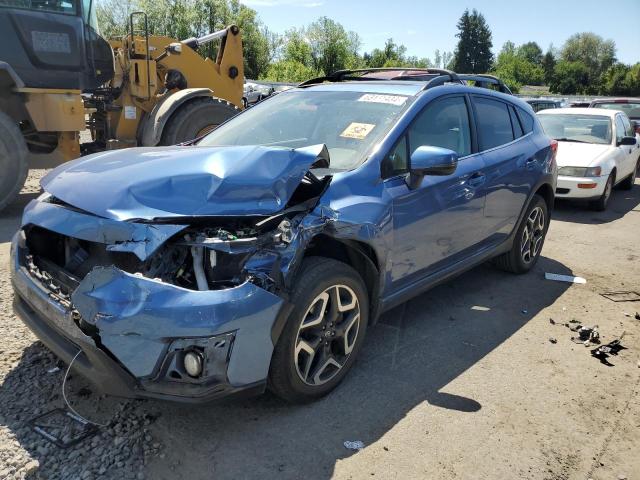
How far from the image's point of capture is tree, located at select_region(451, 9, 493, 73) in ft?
340

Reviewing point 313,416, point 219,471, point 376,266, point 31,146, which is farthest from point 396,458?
point 31,146

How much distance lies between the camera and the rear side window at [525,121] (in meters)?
5.19

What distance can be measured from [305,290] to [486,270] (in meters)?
3.31

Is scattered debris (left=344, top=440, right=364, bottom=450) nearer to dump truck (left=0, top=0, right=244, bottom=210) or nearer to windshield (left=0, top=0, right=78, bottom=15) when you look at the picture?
dump truck (left=0, top=0, right=244, bottom=210)

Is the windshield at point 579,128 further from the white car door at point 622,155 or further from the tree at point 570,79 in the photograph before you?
the tree at point 570,79

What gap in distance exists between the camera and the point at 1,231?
20.6ft

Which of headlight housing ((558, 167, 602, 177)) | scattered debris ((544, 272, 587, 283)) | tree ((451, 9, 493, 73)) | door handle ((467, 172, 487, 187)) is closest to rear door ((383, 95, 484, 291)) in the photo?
door handle ((467, 172, 487, 187))

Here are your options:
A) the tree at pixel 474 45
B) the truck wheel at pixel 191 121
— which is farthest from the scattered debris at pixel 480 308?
the tree at pixel 474 45

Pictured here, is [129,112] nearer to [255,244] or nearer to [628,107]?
[255,244]

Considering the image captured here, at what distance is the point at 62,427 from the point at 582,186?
8050 millimetres

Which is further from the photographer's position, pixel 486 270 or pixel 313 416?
pixel 486 270

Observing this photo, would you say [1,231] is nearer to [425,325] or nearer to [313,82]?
[313,82]

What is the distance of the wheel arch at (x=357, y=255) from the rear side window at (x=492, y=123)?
175 cm

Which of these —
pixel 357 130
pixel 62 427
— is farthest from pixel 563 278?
pixel 62 427
